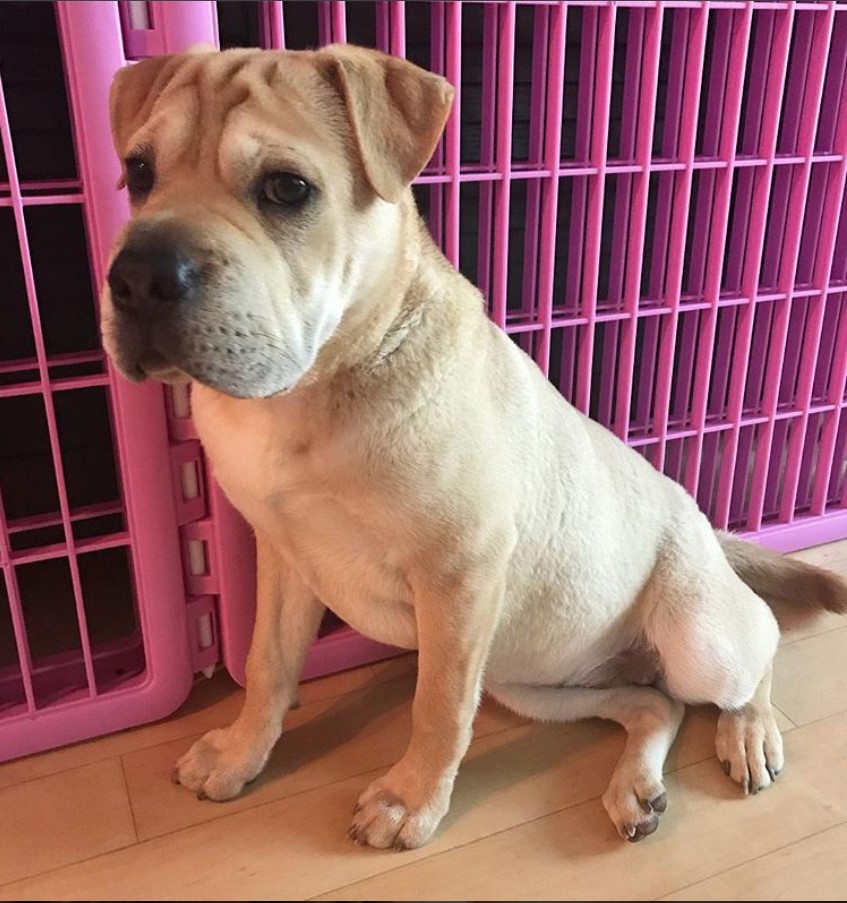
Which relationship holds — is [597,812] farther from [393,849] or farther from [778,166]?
[778,166]

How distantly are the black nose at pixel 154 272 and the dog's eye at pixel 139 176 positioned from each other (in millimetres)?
179

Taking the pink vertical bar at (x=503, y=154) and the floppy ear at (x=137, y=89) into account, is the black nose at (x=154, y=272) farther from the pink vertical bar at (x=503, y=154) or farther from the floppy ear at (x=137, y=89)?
the pink vertical bar at (x=503, y=154)

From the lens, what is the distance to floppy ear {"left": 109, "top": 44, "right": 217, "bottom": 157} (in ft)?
4.04

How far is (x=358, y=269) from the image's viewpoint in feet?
4.02

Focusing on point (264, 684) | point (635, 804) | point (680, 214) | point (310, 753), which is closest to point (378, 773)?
point (310, 753)

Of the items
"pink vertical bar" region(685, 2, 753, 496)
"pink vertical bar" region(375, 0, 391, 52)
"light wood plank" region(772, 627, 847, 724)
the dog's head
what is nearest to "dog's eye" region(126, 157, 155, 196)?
the dog's head

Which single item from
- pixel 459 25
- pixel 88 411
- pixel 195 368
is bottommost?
pixel 88 411

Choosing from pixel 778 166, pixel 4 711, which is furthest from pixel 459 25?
pixel 4 711

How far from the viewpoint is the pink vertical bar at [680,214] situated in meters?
1.71

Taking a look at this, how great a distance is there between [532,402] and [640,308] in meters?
0.54

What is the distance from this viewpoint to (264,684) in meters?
1.59

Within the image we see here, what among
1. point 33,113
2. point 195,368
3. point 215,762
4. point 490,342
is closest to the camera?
point 195,368

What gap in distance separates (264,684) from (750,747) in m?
0.81

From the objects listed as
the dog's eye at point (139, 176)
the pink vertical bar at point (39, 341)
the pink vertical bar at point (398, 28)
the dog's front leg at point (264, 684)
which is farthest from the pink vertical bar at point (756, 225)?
the pink vertical bar at point (39, 341)
